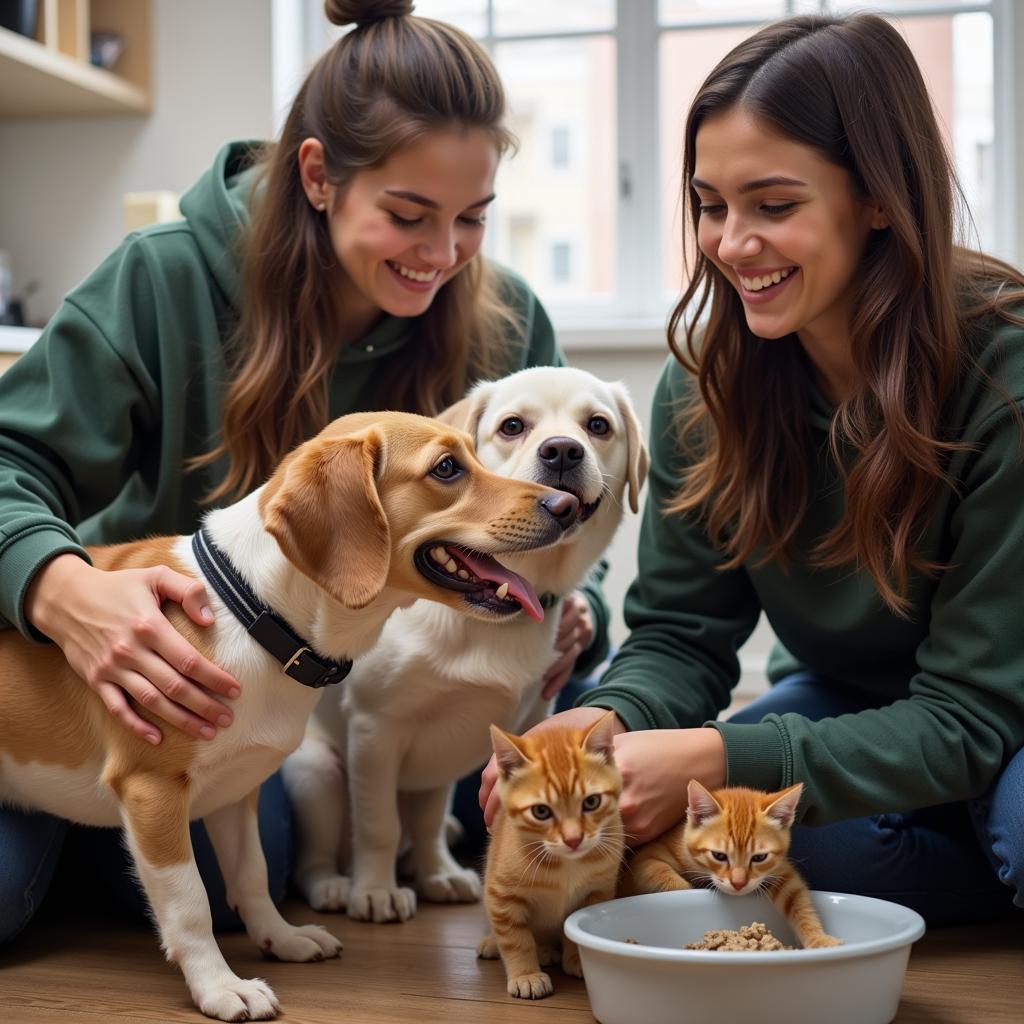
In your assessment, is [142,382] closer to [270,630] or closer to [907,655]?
[270,630]

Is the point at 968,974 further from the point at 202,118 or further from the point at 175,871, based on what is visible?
the point at 202,118

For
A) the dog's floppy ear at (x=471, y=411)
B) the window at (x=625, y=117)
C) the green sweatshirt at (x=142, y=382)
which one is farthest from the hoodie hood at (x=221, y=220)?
the window at (x=625, y=117)

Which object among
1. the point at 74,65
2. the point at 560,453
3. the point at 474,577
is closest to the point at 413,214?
the point at 560,453

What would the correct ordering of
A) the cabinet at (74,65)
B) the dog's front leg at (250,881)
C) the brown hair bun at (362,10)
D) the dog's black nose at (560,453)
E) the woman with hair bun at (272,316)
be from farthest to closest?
the cabinet at (74,65) → the brown hair bun at (362,10) → the woman with hair bun at (272,316) → the dog's black nose at (560,453) → the dog's front leg at (250,881)

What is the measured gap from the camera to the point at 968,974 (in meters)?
1.57

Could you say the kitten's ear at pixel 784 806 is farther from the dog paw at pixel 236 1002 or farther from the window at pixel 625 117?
the window at pixel 625 117

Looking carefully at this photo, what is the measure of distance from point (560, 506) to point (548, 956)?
58cm

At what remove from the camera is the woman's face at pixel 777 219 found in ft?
5.19

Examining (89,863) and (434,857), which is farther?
(434,857)

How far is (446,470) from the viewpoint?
4.93ft

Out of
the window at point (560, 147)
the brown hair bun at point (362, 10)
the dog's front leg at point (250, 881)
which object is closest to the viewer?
the dog's front leg at point (250, 881)

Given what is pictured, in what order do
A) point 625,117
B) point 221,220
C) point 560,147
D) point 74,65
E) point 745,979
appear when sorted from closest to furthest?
point 745,979 → point 221,220 → point 74,65 → point 625,117 → point 560,147

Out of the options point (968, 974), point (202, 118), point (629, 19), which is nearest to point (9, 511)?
point (968, 974)

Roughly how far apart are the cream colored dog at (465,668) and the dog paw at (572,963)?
14.2 inches
